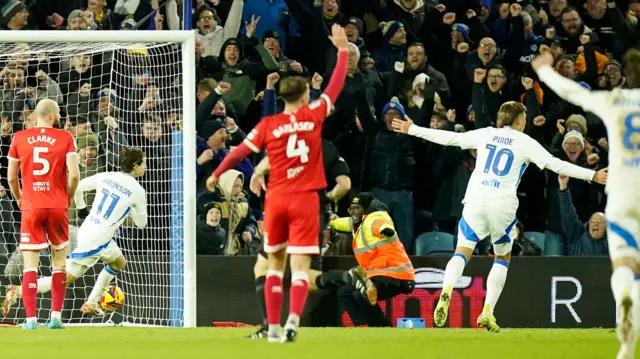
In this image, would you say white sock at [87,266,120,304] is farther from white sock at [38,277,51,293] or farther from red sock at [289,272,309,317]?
red sock at [289,272,309,317]

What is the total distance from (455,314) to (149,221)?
3.81 meters

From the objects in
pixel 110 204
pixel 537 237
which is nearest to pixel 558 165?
pixel 537 237

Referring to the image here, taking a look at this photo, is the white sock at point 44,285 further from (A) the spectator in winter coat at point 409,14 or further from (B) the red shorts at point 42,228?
(A) the spectator in winter coat at point 409,14

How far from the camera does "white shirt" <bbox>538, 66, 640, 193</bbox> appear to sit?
832cm

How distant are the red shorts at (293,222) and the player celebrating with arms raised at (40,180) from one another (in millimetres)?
2904

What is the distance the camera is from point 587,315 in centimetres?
1468

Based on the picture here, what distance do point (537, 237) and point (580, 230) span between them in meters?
0.65

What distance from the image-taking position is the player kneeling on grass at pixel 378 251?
1381 centimetres

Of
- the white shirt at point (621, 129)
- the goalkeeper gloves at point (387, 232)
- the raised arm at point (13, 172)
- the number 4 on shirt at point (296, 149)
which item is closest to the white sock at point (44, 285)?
the raised arm at point (13, 172)

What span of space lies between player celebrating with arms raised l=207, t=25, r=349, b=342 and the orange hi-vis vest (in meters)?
4.48

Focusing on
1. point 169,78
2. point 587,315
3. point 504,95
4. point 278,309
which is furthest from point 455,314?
point 278,309

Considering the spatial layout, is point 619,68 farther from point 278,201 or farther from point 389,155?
point 278,201

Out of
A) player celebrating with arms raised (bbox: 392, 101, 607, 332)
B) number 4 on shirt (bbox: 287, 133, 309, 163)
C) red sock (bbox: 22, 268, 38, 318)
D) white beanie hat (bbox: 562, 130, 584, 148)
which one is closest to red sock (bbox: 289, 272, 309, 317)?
number 4 on shirt (bbox: 287, 133, 309, 163)

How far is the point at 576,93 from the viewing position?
8.76 meters
